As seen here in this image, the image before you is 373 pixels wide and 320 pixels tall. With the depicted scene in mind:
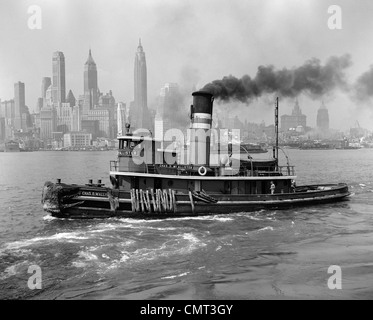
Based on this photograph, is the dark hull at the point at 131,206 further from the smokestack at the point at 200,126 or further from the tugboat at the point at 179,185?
the smokestack at the point at 200,126

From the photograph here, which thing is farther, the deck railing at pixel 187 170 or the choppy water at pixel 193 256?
the deck railing at pixel 187 170

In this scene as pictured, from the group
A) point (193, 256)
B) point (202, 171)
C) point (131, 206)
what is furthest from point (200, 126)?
point (193, 256)

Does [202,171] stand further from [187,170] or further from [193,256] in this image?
[193,256]

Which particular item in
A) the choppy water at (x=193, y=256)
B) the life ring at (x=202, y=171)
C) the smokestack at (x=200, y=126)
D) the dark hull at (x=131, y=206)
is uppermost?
the smokestack at (x=200, y=126)

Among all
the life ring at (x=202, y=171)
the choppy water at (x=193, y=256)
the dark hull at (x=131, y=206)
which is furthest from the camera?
the life ring at (x=202, y=171)

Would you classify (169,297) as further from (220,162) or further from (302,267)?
Result: (220,162)

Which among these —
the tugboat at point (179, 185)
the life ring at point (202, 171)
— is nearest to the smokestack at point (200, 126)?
the tugboat at point (179, 185)
